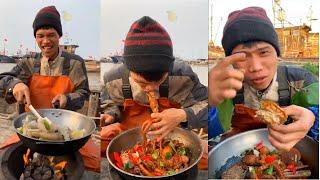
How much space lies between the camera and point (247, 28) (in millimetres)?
2717

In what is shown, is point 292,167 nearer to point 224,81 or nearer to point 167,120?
point 224,81

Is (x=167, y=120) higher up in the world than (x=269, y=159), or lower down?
higher up

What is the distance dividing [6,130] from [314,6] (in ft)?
7.88

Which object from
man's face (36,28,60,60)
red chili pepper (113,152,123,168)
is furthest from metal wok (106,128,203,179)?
man's face (36,28,60,60)

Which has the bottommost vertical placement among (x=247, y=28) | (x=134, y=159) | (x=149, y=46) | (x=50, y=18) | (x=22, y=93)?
(x=134, y=159)

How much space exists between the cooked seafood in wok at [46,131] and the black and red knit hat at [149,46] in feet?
2.16

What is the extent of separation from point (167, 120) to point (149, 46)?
535 mm

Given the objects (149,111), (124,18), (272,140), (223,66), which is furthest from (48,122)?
(272,140)

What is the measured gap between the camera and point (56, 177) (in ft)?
9.02

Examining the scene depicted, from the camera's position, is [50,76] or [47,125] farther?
[50,76]

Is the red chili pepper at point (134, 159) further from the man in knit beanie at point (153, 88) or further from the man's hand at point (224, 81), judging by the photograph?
the man's hand at point (224, 81)

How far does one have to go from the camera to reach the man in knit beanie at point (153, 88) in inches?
107

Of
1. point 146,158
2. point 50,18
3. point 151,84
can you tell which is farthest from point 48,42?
point 146,158

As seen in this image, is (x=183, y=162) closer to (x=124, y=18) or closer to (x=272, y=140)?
(x=272, y=140)
